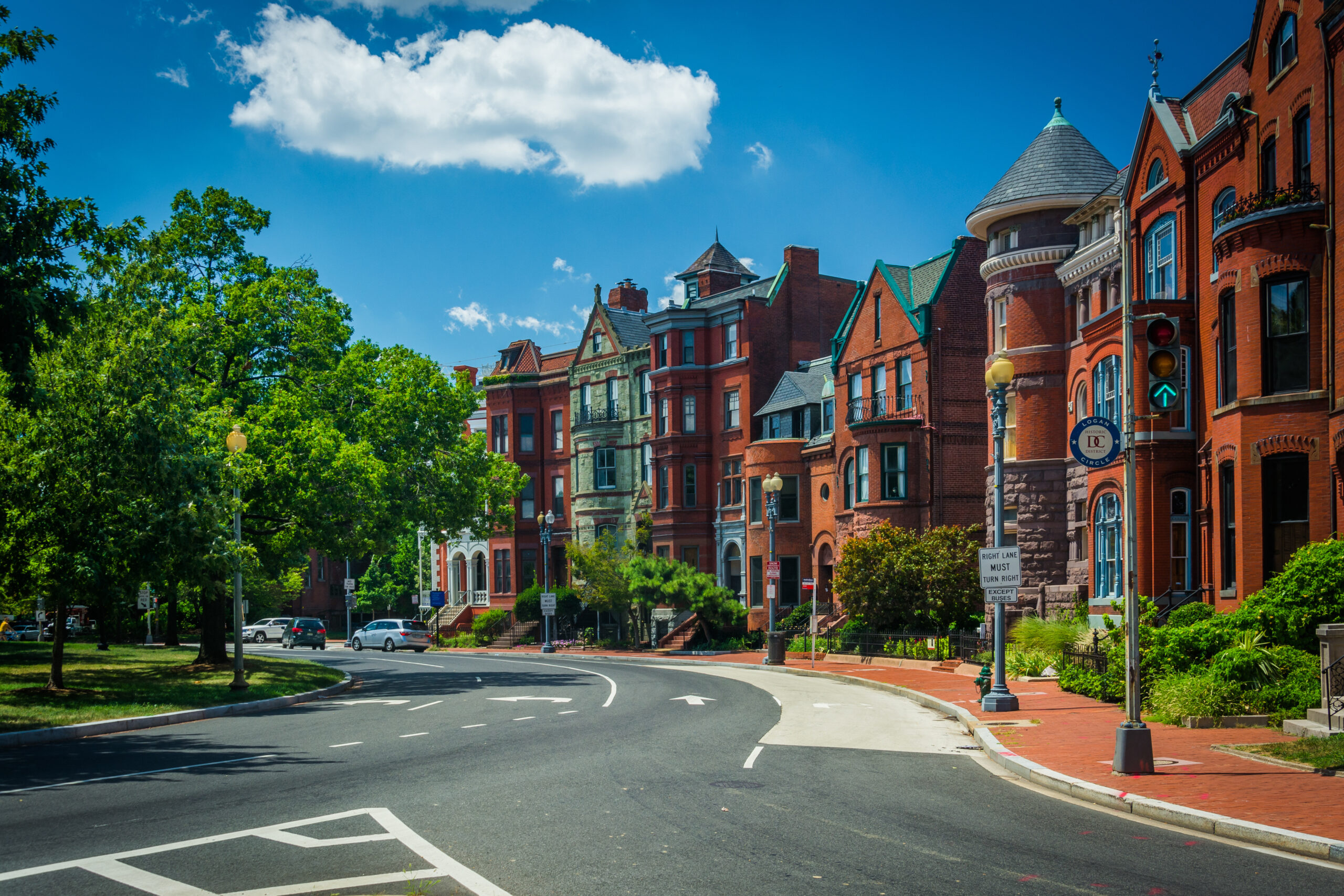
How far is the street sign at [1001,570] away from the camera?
19969mm

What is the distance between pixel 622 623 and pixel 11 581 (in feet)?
112

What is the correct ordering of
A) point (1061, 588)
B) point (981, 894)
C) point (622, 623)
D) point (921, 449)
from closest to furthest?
point (981, 894), point (1061, 588), point (921, 449), point (622, 623)

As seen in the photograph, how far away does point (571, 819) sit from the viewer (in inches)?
394

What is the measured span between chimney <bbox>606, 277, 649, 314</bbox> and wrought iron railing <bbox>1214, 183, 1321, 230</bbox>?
44.9 metres

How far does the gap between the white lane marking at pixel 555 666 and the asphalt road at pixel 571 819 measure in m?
5.13

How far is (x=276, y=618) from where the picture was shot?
231ft

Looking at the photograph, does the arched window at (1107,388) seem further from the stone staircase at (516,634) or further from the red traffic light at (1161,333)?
the stone staircase at (516,634)

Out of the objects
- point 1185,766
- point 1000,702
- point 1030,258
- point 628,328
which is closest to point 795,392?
point 628,328

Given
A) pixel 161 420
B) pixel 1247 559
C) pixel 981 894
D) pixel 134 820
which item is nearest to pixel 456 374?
pixel 161 420

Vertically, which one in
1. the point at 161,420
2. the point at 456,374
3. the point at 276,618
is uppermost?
the point at 456,374

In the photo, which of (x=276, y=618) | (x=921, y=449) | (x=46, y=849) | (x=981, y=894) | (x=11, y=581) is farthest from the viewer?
(x=276, y=618)

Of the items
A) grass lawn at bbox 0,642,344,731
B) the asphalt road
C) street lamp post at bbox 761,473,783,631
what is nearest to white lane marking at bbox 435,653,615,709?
the asphalt road

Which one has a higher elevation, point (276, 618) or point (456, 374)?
point (456, 374)

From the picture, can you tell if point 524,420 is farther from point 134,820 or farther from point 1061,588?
point 134,820
